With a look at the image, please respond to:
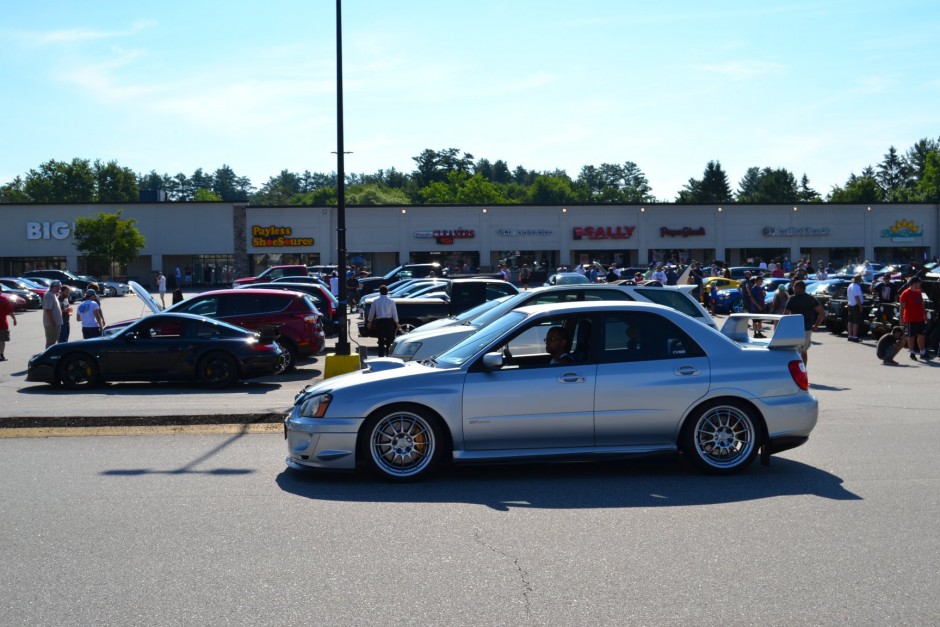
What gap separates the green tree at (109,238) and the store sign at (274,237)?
7857mm

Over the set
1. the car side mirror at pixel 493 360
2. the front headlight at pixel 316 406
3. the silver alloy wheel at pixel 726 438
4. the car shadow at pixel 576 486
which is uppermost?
the car side mirror at pixel 493 360

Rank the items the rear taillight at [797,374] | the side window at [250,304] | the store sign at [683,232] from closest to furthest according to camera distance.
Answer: the rear taillight at [797,374]
the side window at [250,304]
the store sign at [683,232]

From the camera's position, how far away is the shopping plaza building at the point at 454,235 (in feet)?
223

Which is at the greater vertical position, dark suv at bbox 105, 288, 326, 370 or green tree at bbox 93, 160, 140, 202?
green tree at bbox 93, 160, 140, 202

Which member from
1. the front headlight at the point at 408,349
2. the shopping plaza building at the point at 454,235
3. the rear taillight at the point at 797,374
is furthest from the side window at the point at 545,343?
the shopping plaza building at the point at 454,235

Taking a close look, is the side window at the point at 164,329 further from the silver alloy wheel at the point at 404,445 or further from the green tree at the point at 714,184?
the green tree at the point at 714,184

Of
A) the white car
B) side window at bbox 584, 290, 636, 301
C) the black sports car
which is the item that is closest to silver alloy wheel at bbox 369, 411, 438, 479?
the white car

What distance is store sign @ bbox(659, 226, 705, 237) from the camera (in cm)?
7062

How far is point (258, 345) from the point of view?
16359mm

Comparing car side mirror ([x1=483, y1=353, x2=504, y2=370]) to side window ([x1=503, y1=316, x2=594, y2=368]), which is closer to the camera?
car side mirror ([x1=483, y1=353, x2=504, y2=370])

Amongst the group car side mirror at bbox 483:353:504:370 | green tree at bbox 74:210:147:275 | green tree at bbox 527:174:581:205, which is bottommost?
car side mirror at bbox 483:353:504:370

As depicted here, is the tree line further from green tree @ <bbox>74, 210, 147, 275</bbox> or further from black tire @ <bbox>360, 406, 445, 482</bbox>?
black tire @ <bbox>360, 406, 445, 482</bbox>

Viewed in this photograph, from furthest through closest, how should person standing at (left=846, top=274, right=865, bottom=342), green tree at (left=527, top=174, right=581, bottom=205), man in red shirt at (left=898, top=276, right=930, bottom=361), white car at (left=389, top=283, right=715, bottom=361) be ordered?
1. green tree at (left=527, top=174, right=581, bottom=205)
2. person standing at (left=846, top=274, right=865, bottom=342)
3. man in red shirt at (left=898, top=276, right=930, bottom=361)
4. white car at (left=389, top=283, right=715, bottom=361)

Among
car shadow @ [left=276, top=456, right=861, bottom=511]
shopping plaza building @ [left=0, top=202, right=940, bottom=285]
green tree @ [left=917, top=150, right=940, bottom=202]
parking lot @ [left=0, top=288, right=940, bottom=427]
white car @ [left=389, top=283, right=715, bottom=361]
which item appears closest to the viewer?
car shadow @ [left=276, top=456, right=861, bottom=511]
